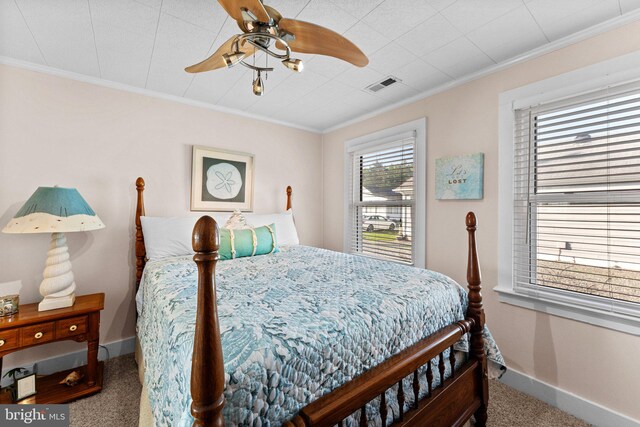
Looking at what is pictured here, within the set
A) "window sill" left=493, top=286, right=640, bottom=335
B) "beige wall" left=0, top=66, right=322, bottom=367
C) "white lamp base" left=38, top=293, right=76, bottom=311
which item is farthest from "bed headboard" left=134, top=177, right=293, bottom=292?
"window sill" left=493, top=286, right=640, bottom=335

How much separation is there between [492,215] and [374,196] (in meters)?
1.35

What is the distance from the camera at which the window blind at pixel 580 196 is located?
1646mm

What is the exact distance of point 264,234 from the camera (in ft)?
8.41

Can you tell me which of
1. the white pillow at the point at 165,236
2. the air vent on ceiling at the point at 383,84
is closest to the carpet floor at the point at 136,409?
the white pillow at the point at 165,236

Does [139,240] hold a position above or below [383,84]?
below

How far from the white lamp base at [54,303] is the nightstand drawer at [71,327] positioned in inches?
5.3

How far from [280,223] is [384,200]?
1.22m

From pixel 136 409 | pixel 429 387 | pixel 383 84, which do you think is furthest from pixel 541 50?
pixel 136 409

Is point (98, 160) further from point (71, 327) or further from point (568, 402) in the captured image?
point (568, 402)

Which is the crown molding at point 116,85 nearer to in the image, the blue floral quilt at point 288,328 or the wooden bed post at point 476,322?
the blue floral quilt at point 288,328

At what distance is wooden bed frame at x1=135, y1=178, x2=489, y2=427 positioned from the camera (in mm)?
676

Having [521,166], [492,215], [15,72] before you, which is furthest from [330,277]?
[15,72]

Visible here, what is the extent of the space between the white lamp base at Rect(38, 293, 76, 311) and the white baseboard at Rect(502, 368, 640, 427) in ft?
10.8

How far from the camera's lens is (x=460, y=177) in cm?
239
